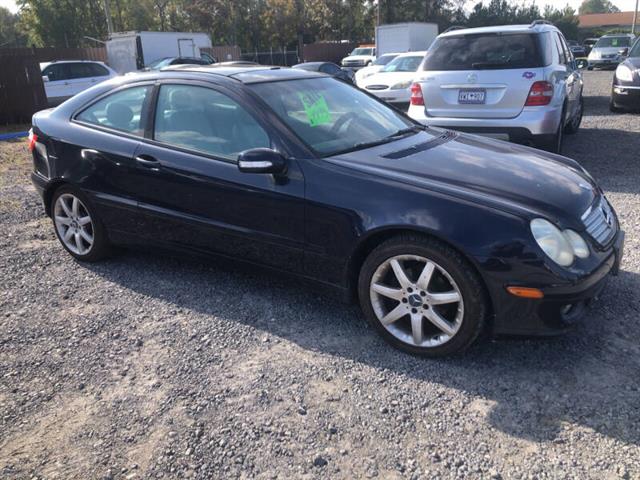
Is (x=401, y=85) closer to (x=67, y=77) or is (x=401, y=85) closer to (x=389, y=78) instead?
(x=389, y=78)

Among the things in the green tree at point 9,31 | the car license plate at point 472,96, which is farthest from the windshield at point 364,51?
the green tree at point 9,31

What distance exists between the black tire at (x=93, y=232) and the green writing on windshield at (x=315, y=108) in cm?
190

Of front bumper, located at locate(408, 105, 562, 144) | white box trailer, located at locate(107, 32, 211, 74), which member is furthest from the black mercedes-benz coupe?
white box trailer, located at locate(107, 32, 211, 74)

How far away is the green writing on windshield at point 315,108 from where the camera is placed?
3.68 meters

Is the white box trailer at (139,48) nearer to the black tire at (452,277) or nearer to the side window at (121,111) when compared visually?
the side window at (121,111)

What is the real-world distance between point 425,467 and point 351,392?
613 mm

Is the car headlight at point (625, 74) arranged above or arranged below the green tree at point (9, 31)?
below

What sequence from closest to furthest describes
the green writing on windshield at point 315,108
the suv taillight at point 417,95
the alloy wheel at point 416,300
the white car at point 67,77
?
the alloy wheel at point 416,300
the green writing on windshield at point 315,108
the suv taillight at point 417,95
the white car at point 67,77

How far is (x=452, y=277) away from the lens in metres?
2.89

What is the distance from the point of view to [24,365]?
3.24 meters

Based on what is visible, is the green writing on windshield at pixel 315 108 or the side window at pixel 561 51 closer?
the green writing on windshield at pixel 315 108

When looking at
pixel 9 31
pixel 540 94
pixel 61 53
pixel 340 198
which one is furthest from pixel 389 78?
pixel 9 31

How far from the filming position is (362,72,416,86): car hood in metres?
12.4

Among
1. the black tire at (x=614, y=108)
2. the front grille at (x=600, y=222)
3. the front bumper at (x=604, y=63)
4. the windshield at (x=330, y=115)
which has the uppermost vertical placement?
the windshield at (x=330, y=115)
